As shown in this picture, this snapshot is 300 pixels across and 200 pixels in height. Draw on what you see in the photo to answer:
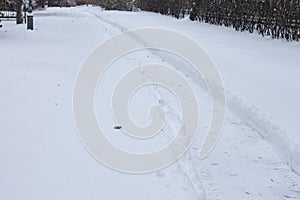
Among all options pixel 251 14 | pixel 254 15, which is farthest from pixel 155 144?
pixel 251 14

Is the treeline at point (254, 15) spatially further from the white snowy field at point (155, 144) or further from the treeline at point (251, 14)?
the white snowy field at point (155, 144)

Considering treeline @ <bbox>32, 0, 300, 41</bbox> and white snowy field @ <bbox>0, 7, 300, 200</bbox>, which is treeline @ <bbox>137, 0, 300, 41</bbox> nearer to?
treeline @ <bbox>32, 0, 300, 41</bbox>

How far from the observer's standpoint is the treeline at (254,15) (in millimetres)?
13742

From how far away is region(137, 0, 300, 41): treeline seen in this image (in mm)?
13742

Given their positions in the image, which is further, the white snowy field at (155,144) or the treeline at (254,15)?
the treeline at (254,15)

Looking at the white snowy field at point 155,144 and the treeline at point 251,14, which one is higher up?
the treeline at point 251,14

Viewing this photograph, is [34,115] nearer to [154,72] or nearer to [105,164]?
[105,164]

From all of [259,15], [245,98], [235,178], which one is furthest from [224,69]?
[259,15]

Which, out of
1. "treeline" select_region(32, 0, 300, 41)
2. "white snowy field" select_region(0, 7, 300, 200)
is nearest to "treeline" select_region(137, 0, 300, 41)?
"treeline" select_region(32, 0, 300, 41)

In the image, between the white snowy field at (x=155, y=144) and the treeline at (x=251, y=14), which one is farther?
the treeline at (x=251, y=14)

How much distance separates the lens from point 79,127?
226 inches

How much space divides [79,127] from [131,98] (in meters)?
1.59

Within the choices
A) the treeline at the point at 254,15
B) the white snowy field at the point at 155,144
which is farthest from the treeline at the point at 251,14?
the white snowy field at the point at 155,144

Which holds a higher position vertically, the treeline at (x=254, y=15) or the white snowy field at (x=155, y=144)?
the treeline at (x=254, y=15)
